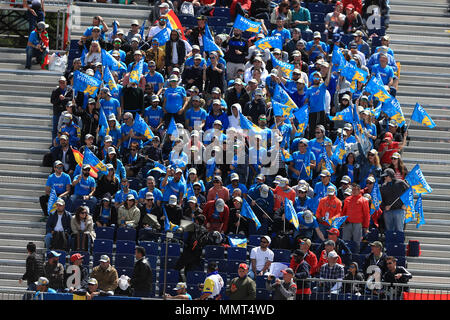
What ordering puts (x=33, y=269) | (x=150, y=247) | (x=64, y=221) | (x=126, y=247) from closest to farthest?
1. (x=33, y=269)
2. (x=126, y=247)
3. (x=150, y=247)
4. (x=64, y=221)

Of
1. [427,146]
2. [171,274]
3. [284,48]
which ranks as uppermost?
[284,48]

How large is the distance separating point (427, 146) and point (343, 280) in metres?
8.19

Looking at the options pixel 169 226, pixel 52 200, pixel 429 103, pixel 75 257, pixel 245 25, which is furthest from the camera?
pixel 429 103

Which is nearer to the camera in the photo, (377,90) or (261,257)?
(261,257)

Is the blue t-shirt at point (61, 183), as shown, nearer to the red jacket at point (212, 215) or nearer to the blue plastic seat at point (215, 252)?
the red jacket at point (212, 215)

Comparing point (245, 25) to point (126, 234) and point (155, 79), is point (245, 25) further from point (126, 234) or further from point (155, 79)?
point (126, 234)

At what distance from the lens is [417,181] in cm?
3120

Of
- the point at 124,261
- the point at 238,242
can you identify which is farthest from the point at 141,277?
the point at 238,242

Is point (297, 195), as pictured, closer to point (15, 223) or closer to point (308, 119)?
point (308, 119)

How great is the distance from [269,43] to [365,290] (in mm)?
8780

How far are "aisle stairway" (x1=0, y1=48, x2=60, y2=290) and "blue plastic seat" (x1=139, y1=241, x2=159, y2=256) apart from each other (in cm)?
260

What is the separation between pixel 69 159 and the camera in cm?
3167
